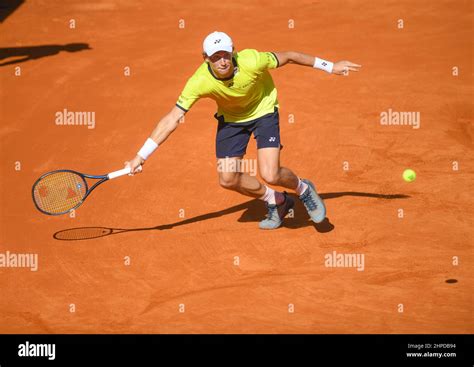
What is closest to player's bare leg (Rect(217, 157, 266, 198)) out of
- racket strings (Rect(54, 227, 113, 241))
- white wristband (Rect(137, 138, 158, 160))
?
white wristband (Rect(137, 138, 158, 160))

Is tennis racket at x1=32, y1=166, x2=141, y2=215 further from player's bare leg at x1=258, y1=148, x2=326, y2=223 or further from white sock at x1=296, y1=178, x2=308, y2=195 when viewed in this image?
white sock at x1=296, y1=178, x2=308, y2=195

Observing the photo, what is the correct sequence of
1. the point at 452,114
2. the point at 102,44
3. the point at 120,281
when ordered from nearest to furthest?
the point at 120,281 < the point at 452,114 < the point at 102,44

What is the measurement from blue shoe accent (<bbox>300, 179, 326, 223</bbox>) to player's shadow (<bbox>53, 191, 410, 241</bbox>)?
23 centimetres

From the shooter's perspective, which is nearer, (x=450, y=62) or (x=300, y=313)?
(x=300, y=313)

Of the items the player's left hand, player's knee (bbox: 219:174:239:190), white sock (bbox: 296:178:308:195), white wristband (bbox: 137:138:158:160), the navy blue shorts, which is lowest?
white sock (bbox: 296:178:308:195)

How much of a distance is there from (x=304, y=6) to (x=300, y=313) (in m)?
10.3

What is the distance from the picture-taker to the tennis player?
9.35 meters

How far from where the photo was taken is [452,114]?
42.7 ft

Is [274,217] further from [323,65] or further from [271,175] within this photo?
[323,65]

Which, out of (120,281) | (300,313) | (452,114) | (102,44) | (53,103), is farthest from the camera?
(102,44)

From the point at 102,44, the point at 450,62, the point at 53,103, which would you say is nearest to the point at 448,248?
the point at 450,62

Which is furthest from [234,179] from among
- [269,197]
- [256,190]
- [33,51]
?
[33,51]

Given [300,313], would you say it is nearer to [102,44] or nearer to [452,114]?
[452,114]

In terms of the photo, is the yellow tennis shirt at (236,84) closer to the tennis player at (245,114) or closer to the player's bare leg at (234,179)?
the tennis player at (245,114)
